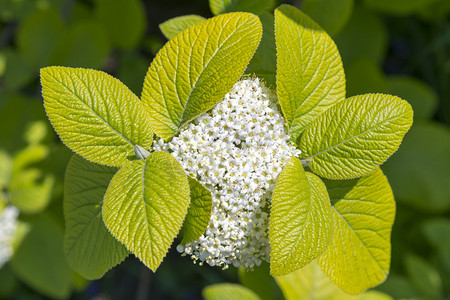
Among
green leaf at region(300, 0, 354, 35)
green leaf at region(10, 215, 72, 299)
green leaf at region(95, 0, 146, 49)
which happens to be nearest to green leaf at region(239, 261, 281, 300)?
green leaf at region(300, 0, 354, 35)

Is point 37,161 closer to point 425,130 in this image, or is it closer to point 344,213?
point 344,213

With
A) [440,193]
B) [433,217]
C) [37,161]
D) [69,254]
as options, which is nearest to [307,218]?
[69,254]

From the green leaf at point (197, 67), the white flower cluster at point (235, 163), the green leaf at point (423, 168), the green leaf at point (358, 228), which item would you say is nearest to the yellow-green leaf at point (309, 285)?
the green leaf at point (358, 228)

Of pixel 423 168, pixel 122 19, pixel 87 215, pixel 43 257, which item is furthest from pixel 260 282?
Answer: pixel 122 19

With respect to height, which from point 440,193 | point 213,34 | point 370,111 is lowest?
point 440,193

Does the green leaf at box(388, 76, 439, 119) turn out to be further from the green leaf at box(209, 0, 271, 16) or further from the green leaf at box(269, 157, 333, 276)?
the green leaf at box(269, 157, 333, 276)

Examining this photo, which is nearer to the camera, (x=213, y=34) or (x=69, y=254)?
(x=213, y=34)

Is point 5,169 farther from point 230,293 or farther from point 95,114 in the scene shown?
point 95,114
